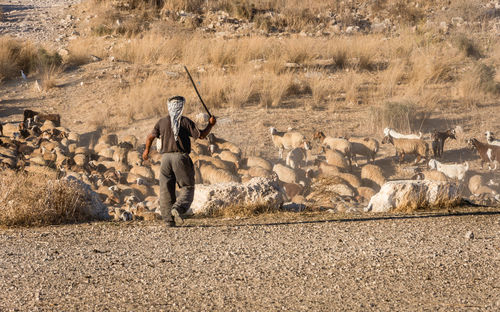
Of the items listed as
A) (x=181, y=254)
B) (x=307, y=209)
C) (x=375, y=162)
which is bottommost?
(x=375, y=162)

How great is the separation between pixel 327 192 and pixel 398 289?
5.42 meters

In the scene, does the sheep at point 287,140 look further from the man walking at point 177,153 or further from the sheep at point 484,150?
the man walking at point 177,153

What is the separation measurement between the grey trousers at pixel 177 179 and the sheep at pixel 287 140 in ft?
20.8

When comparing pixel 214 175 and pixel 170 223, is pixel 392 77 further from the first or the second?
pixel 170 223

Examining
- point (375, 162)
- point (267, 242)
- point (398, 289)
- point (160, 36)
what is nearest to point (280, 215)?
point (267, 242)

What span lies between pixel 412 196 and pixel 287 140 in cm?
572

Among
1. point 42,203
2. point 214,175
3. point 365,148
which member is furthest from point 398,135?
point 42,203

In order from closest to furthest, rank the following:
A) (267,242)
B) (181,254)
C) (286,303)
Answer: (286,303)
(181,254)
(267,242)

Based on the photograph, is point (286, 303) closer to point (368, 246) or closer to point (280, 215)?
point (368, 246)

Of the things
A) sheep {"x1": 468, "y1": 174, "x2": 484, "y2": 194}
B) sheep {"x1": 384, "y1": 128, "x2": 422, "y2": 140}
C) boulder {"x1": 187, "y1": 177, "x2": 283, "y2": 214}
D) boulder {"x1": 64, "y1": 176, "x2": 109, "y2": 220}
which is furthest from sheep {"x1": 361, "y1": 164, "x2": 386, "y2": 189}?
boulder {"x1": 64, "y1": 176, "x2": 109, "y2": 220}

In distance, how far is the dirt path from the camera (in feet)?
82.7

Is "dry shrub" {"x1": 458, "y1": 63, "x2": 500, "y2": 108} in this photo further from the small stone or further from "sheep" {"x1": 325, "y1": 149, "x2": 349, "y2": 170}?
the small stone

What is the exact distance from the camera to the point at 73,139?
49.4ft

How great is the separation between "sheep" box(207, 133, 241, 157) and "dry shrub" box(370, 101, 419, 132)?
3811 mm
